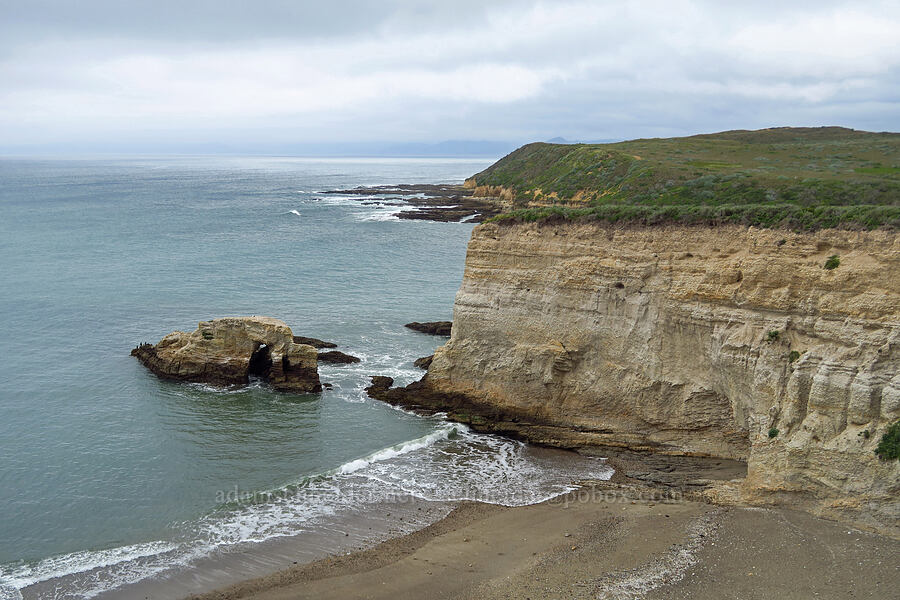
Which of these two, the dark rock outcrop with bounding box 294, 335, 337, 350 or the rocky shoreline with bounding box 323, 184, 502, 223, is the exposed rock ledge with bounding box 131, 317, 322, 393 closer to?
the dark rock outcrop with bounding box 294, 335, 337, 350

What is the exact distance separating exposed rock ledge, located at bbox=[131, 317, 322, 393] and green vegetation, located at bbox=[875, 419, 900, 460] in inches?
755

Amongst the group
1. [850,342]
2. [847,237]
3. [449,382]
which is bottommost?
[449,382]

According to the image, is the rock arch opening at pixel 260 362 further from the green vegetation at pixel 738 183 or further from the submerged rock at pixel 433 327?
the green vegetation at pixel 738 183

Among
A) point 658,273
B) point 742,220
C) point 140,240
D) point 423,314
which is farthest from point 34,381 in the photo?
point 140,240

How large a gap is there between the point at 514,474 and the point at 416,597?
20.4 ft

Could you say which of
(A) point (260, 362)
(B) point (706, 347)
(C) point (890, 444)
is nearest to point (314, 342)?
→ (A) point (260, 362)

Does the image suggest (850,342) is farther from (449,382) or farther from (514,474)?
(449,382)

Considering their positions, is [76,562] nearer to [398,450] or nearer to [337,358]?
[398,450]

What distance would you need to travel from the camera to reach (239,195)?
120312 mm

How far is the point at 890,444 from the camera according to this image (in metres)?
14.2

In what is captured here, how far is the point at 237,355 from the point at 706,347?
18.3m

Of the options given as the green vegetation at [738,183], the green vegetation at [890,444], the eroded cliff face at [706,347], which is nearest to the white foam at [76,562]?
the eroded cliff face at [706,347]

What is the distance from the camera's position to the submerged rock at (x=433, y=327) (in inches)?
1353

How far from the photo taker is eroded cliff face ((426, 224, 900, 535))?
15.2 metres
